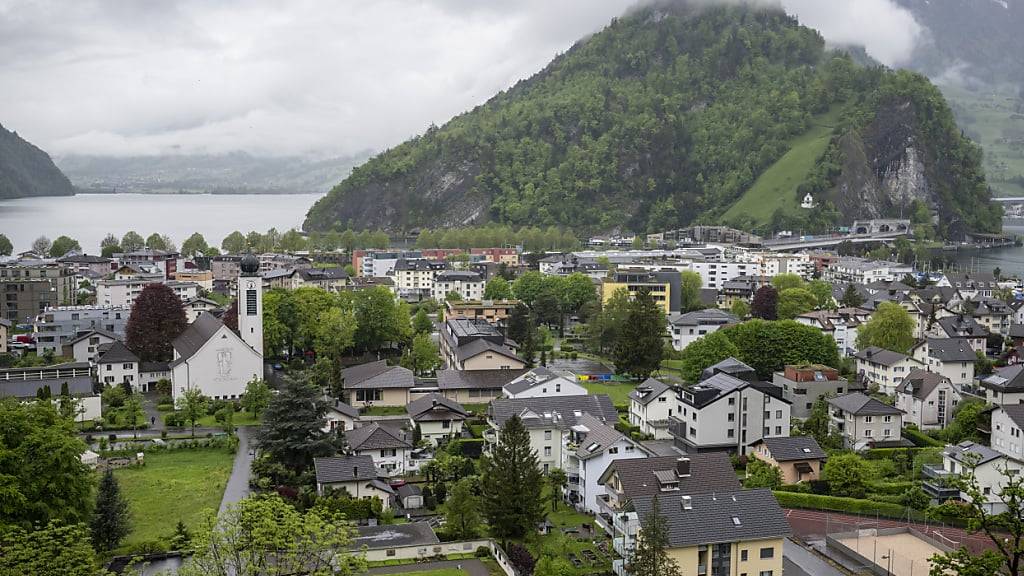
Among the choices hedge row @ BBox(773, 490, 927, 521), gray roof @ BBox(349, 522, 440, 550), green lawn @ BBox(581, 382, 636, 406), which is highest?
green lawn @ BBox(581, 382, 636, 406)

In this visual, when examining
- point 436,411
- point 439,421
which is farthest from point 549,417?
point 436,411

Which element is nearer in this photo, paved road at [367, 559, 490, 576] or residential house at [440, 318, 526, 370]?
paved road at [367, 559, 490, 576]

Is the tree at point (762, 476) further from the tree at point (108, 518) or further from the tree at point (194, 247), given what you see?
the tree at point (194, 247)

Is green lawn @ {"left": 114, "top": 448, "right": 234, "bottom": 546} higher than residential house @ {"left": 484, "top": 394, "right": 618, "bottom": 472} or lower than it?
lower

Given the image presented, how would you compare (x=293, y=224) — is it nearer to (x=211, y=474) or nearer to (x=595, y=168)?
(x=595, y=168)

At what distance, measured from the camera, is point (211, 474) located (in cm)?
2789

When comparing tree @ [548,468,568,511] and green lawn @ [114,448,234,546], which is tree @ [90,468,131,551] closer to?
green lawn @ [114,448,234,546]

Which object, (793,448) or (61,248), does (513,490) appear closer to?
(793,448)

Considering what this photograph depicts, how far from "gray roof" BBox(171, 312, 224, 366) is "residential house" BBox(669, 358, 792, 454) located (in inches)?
746

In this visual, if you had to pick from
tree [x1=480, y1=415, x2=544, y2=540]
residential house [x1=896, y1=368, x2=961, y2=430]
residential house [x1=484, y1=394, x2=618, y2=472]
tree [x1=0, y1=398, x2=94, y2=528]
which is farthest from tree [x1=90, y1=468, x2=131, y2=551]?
residential house [x1=896, y1=368, x2=961, y2=430]

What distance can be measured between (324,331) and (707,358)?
1685cm

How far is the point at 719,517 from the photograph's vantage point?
20.1 m

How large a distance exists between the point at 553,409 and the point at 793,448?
23.5ft

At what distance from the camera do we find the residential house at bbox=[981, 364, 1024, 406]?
1324 inches
